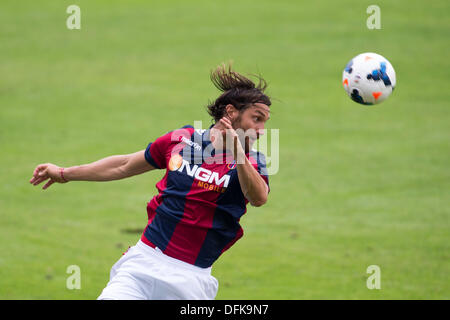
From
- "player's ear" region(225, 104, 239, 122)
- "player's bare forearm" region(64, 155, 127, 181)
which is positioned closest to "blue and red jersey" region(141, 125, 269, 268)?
"player's ear" region(225, 104, 239, 122)

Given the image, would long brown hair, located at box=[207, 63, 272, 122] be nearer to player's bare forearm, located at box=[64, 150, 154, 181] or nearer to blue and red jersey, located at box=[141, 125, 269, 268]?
blue and red jersey, located at box=[141, 125, 269, 268]

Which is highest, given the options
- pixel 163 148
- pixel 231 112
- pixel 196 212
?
pixel 231 112

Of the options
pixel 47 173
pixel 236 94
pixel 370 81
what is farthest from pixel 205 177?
pixel 370 81

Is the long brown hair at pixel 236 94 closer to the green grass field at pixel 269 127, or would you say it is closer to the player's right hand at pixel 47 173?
the player's right hand at pixel 47 173

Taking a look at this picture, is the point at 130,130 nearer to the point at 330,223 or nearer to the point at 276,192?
the point at 276,192

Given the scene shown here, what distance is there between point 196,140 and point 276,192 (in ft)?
27.8

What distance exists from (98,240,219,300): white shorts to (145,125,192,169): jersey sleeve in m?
0.81

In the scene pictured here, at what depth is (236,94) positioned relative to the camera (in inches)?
240

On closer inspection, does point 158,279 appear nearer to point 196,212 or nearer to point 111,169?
point 196,212

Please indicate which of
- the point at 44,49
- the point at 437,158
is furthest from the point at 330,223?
the point at 44,49

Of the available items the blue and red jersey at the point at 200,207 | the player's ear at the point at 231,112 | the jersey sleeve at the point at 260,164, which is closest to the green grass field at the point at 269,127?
the blue and red jersey at the point at 200,207

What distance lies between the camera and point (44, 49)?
24250 mm

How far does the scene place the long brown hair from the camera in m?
5.97

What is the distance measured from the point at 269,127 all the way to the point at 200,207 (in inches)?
498
